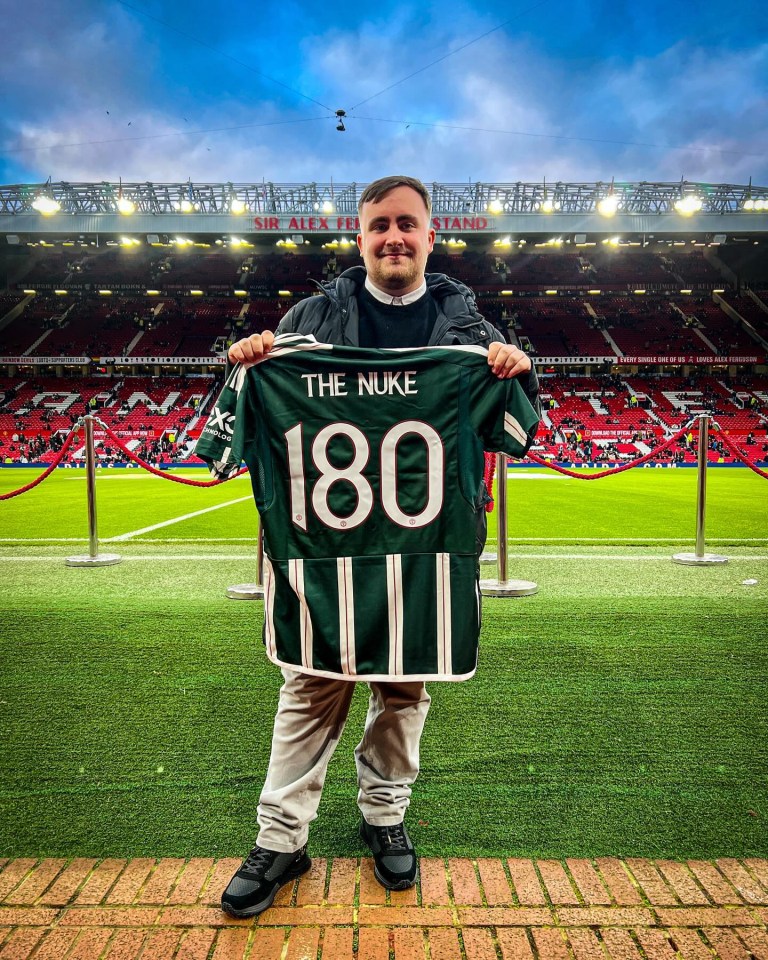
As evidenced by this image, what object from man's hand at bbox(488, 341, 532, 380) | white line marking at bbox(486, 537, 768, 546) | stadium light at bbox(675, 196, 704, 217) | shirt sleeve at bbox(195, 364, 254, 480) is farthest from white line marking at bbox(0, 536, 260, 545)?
stadium light at bbox(675, 196, 704, 217)

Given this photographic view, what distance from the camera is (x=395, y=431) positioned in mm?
1928

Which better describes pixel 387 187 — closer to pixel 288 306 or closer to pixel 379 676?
pixel 379 676

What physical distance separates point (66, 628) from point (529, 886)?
333 centimetres

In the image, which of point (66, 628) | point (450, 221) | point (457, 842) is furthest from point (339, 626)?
point (450, 221)

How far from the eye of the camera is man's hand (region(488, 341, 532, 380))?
74.7 inches

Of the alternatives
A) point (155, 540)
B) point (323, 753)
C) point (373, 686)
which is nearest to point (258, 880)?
point (323, 753)

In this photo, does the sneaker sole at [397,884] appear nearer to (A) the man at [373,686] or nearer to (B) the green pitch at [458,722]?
(A) the man at [373,686]

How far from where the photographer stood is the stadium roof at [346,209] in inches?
1270

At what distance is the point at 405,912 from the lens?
5.61 ft

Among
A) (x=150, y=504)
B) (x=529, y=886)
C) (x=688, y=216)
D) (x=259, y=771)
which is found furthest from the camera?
(x=688, y=216)

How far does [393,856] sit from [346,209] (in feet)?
116

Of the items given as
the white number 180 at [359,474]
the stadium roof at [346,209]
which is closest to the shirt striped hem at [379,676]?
the white number 180 at [359,474]

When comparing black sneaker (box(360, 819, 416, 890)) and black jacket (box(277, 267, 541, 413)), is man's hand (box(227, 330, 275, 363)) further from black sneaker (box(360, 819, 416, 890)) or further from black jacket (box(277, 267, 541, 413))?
black sneaker (box(360, 819, 416, 890))

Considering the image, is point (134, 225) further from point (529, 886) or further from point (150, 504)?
point (529, 886)
